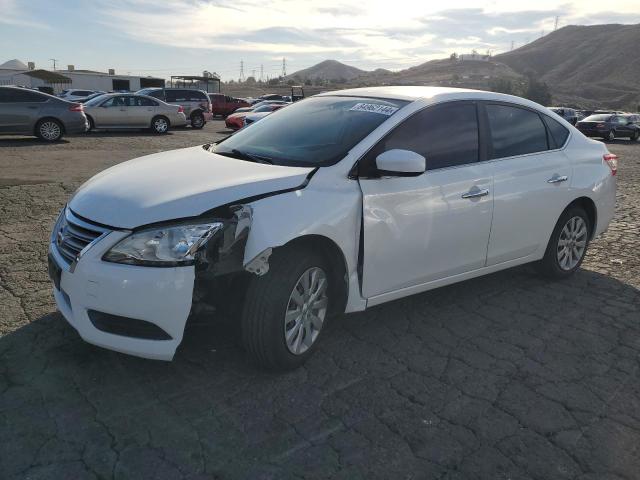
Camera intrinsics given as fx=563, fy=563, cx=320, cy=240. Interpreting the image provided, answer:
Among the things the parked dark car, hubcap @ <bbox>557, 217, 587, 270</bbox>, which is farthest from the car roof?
the parked dark car

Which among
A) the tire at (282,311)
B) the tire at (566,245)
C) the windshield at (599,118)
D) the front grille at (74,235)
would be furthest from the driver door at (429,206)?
the windshield at (599,118)

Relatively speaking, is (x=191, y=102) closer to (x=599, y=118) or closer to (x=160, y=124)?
(x=160, y=124)

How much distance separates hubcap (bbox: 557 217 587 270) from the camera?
5203 millimetres

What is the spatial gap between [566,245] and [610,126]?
25514 millimetres

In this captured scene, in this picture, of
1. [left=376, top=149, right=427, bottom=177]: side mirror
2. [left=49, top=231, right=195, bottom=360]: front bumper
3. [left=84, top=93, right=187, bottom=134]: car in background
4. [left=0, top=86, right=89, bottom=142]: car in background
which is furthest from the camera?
[left=84, top=93, right=187, bottom=134]: car in background

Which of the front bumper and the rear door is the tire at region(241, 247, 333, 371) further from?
the rear door

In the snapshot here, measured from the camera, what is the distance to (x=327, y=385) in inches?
130

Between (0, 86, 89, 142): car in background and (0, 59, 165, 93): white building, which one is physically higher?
(0, 59, 165, 93): white building

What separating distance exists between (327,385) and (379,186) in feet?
4.21

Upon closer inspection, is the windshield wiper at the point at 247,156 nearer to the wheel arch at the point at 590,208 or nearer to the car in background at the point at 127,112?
the wheel arch at the point at 590,208

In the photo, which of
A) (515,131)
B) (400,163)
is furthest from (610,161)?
(400,163)

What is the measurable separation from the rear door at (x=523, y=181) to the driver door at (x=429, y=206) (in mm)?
164

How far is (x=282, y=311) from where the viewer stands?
3.17 metres

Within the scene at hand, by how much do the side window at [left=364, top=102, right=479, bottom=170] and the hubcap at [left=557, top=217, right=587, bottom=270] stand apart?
1.53 m
